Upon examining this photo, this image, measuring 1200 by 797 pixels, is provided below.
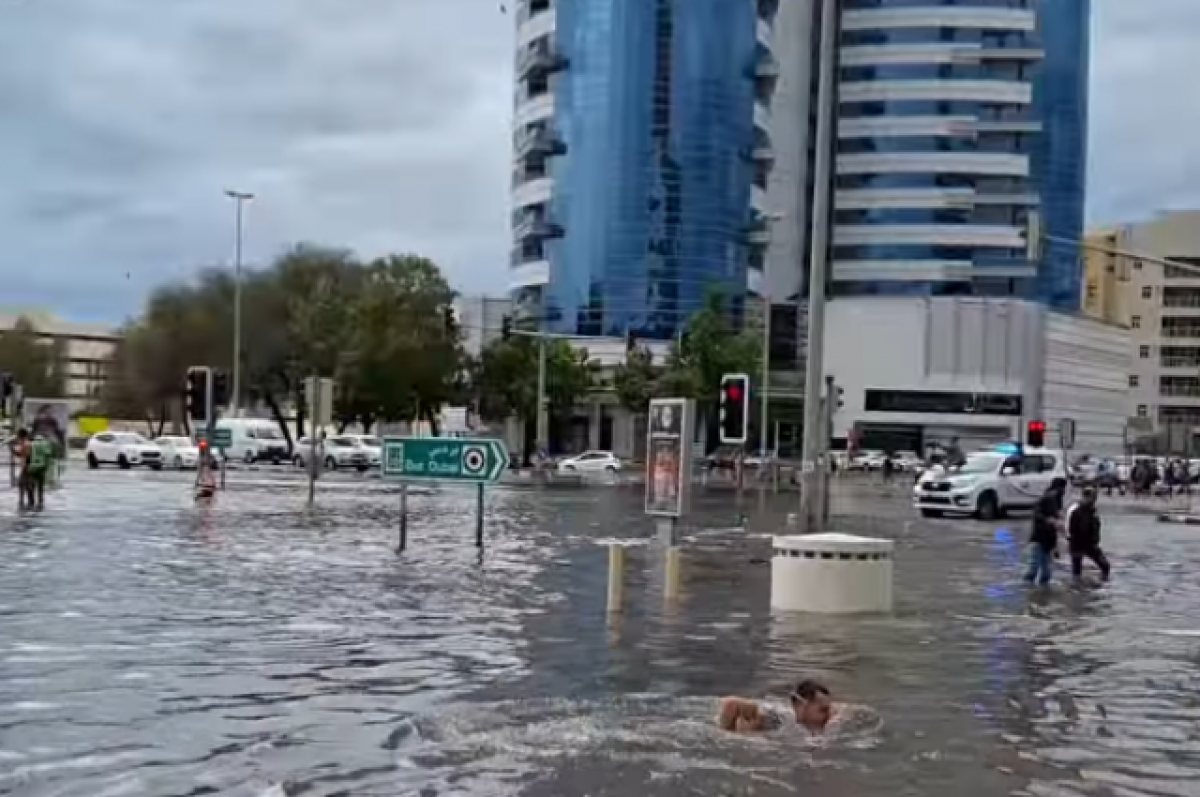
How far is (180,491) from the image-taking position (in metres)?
44.7

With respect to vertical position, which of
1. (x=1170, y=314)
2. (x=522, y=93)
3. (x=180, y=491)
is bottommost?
(x=180, y=491)

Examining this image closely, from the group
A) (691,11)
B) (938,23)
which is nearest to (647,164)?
(691,11)

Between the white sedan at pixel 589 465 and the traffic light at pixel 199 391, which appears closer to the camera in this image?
the traffic light at pixel 199 391

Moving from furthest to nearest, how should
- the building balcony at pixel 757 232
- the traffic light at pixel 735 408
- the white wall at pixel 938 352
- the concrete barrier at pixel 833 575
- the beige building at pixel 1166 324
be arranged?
the beige building at pixel 1166 324 < the building balcony at pixel 757 232 < the white wall at pixel 938 352 < the traffic light at pixel 735 408 < the concrete barrier at pixel 833 575

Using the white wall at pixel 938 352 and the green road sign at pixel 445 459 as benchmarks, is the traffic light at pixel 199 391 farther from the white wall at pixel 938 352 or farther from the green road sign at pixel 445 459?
the white wall at pixel 938 352

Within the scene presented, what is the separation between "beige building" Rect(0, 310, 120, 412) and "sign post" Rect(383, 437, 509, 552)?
66630mm

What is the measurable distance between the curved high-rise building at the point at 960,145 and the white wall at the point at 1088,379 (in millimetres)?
2529

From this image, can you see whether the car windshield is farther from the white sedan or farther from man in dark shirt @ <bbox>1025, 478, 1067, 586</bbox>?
the white sedan

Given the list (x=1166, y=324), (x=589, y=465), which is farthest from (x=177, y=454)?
(x=1166, y=324)

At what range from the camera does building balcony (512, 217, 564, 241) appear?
336 ft

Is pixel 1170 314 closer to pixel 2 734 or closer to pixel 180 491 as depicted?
pixel 180 491

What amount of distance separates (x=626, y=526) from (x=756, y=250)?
74.7 meters

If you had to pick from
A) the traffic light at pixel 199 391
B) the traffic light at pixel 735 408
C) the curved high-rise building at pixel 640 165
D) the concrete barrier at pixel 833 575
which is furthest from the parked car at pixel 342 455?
the concrete barrier at pixel 833 575

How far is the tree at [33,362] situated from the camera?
112 meters
